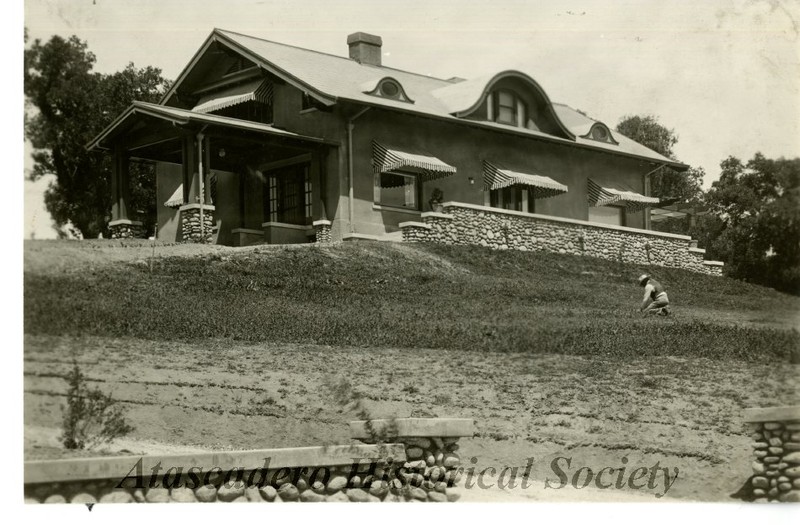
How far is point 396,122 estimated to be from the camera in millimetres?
22969

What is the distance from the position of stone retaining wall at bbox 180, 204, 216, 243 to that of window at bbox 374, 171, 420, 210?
4222 mm

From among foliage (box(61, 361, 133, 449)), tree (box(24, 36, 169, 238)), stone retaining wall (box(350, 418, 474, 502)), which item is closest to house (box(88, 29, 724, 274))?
tree (box(24, 36, 169, 238))

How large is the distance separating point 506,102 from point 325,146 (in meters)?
5.19

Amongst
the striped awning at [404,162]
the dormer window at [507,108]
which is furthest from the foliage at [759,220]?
the striped awning at [404,162]

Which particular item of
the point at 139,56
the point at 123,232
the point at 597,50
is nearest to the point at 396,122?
the point at 123,232

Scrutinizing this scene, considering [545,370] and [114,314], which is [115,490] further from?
[545,370]

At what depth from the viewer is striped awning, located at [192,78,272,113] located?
22.4 meters

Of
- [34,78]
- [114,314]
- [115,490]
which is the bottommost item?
[115,490]

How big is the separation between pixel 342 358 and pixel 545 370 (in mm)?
2549

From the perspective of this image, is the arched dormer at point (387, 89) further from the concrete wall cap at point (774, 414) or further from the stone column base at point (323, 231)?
the concrete wall cap at point (774, 414)

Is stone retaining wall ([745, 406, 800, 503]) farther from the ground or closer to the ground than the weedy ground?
closer to the ground

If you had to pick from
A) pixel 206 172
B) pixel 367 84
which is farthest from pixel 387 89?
pixel 206 172

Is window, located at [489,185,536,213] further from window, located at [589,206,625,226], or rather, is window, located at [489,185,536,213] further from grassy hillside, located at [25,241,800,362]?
grassy hillside, located at [25,241,800,362]

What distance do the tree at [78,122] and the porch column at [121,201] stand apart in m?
0.69
